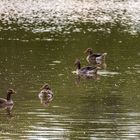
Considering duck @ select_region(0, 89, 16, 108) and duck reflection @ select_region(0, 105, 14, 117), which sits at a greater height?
duck @ select_region(0, 89, 16, 108)

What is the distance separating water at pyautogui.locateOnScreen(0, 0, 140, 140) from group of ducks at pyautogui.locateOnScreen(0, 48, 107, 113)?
24cm

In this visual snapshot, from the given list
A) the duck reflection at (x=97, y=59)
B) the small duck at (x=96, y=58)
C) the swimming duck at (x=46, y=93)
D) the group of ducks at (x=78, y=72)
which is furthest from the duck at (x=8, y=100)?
the small duck at (x=96, y=58)

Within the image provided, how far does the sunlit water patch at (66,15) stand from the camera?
4678 cm

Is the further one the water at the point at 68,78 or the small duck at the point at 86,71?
the small duck at the point at 86,71

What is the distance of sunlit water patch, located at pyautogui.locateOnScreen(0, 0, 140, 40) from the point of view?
46781mm

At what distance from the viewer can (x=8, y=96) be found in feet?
75.3

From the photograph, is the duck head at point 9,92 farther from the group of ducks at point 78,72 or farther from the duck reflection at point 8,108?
the duck reflection at point 8,108

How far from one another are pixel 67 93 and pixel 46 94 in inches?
52.1

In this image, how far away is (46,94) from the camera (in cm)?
2330

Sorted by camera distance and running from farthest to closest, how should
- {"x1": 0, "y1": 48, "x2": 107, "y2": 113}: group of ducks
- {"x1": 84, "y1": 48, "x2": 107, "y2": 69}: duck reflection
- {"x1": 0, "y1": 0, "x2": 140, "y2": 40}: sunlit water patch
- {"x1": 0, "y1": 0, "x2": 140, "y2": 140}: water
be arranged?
{"x1": 0, "y1": 0, "x2": 140, "y2": 40}: sunlit water patch
{"x1": 84, "y1": 48, "x2": 107, "y2": 69}: duck reflection
{"x1": 0, "y1": 48, "x2": 107, "y2": 113}: group of ducks
{"x1": 0, "y1": 0, "x2": 140, "y2": 140}: water

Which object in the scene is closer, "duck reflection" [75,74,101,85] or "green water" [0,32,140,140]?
"green water" [0,32,140,140]

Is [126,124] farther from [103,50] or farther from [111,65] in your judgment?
[103,50]

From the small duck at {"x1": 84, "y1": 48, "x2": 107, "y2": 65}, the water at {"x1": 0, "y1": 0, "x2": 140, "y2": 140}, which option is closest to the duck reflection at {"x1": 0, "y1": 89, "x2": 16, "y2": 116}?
the water at {"x1": 0, "y1": 0, "x2": 140, "y2": 140}

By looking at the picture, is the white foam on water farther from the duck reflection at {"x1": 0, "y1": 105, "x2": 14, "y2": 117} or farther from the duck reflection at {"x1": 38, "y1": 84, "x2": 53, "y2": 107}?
the duck reflection at {"x1": 0, "y1": 105, "x2": 14, "y2": 117}
